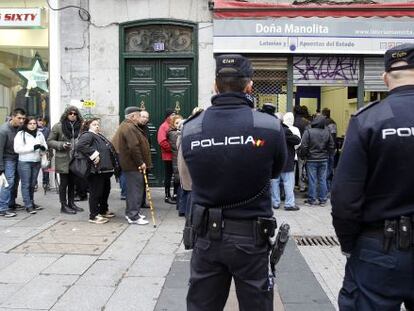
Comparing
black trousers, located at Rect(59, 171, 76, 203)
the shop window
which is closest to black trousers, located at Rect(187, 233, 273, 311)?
black trousers, located at Rect(59, 171, 76, 203)

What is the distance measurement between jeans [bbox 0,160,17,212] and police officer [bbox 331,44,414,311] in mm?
7301

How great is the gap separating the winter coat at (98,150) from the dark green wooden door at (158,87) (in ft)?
10.1

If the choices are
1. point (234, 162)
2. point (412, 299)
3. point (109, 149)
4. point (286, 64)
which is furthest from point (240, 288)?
point (286, 64)

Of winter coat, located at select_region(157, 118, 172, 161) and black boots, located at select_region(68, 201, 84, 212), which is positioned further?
winter coat, located at select_region(157, 118, 172, 161)

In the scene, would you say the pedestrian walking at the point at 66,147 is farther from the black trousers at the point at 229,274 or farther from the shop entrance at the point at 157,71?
the black trousers at the point at 229,274

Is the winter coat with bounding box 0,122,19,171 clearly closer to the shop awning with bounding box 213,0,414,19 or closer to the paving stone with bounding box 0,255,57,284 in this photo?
the paving stone with bounding box 0,255,57,284

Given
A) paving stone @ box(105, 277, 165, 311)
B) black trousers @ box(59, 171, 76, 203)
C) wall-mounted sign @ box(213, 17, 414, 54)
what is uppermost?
wall-mounted sign @ box(213, 17, 414, 54)

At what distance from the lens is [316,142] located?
9.81 metres

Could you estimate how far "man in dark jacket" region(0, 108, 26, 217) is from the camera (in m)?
8.88

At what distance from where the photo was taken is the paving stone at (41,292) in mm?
4816

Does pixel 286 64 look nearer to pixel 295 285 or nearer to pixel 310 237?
pixel 310 237

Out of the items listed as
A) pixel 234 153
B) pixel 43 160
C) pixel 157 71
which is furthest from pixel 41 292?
pixel 157 71

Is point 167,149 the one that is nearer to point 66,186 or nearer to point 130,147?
point 130,147

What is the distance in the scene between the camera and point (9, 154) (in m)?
8.97
